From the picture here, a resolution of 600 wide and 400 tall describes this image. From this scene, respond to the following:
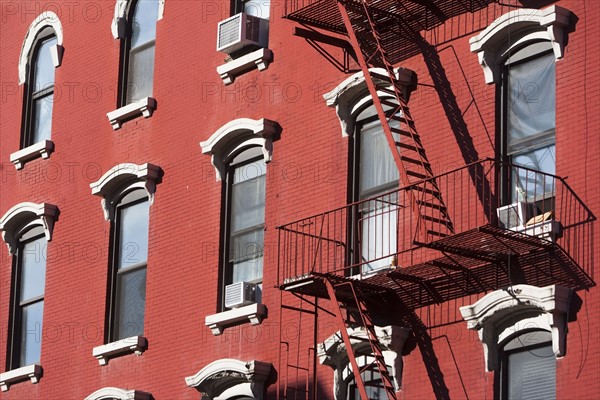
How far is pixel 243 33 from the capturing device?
23.6 meters

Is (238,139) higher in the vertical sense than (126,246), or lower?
higher

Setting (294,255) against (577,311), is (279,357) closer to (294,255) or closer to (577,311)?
(294,255)

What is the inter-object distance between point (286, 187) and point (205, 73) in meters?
2.92

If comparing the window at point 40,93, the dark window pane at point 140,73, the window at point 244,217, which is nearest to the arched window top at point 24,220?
the window at point 40,93

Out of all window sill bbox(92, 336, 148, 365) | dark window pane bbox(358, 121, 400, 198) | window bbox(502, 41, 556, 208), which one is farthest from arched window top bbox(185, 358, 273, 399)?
window bbox(502, 41, 556, 208)

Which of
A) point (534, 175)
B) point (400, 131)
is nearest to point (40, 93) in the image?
point (400, 131)

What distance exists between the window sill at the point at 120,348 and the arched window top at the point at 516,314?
6.33 meters

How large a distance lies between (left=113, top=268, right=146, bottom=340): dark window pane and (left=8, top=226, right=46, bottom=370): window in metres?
2.05

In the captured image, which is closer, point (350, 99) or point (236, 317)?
point (350, 99)

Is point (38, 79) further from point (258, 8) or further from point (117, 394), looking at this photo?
point (117, 394)

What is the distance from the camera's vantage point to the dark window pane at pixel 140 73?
85.6ft

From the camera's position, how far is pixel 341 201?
21.7 meters

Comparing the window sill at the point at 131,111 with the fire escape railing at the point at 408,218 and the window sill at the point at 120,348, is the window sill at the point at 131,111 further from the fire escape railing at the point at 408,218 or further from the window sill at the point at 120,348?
the fire escape railing at the point at 408,218

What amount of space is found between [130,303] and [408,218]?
6.07 meters
